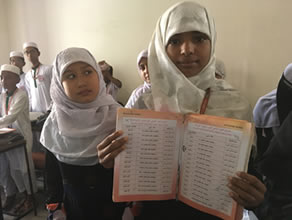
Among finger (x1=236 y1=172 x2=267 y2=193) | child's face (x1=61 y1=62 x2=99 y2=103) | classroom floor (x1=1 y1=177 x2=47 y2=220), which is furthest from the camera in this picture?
classroom floor (x1=1 y1=177 x2=47 y2=220)

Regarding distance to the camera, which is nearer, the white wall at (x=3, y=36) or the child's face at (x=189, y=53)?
the child's face at (x=189, y=53)

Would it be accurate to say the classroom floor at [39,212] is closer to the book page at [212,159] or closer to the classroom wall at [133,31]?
the classroom wall at [133,31]

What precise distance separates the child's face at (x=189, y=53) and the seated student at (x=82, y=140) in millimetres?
448

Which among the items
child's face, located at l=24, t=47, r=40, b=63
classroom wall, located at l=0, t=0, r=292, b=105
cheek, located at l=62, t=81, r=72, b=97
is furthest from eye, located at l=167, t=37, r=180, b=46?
child's face, located at l=24, t=47, r=40, b=63

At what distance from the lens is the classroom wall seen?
7.49 ft

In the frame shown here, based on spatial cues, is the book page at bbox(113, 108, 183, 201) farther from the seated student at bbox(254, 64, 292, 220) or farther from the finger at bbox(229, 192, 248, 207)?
the seated student at bbox(254, 64, 292, 220)

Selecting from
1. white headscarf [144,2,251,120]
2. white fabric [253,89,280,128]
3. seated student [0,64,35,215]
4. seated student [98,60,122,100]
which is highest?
white headscarf [144,2,251,120]

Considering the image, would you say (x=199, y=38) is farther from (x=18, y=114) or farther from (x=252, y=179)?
(x=18, y=114)

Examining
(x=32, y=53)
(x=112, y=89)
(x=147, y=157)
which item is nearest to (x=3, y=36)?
(x=32, y=53)

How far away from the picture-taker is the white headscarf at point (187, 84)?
73 cm

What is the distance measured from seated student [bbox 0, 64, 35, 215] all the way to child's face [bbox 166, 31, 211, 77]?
2284 millimetres

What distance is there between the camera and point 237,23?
242 centimetres

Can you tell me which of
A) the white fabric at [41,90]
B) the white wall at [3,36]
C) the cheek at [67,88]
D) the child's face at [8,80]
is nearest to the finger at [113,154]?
the cheek at [67,88]

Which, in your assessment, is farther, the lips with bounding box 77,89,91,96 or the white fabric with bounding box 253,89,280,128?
the lips with bounding box 77,89,91,96
